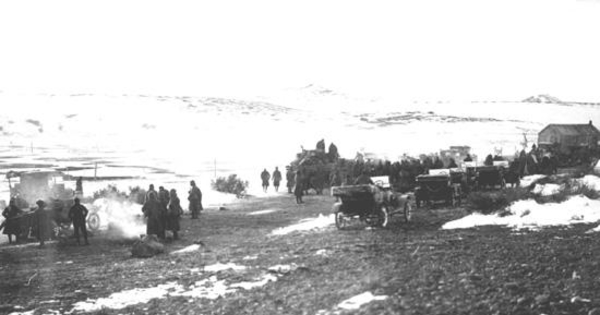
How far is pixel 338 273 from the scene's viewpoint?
9.54 m

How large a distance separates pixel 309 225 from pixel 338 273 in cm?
789

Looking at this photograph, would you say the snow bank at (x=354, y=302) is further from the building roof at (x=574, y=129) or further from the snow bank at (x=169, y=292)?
the building roof at (x=574, y=129)

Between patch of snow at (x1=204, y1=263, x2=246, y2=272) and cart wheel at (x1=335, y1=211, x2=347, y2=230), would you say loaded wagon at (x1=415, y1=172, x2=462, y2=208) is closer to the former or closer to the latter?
cart wheel at (x1=335, y1=211, x2=347, y2=230)

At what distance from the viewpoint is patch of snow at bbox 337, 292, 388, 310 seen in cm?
747

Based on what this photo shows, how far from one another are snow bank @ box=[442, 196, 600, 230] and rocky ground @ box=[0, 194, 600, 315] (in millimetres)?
805

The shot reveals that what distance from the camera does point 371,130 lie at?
262ft

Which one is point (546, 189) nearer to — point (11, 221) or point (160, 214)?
point (160, 214)

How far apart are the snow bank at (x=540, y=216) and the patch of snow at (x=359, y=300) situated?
6635 millimetres

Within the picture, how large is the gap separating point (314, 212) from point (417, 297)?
550 inches

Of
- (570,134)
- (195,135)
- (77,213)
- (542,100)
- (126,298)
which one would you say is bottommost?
(126,298)

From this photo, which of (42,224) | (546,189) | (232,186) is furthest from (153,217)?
(232,186)

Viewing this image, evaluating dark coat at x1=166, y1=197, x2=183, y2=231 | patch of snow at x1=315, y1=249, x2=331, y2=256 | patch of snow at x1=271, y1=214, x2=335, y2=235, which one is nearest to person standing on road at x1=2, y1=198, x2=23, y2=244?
dark coat at x1=166, y1=197, x2=183, y2=231

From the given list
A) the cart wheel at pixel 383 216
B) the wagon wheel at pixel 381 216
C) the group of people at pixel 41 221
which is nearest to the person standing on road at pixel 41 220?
the group of people at pixel 41 221

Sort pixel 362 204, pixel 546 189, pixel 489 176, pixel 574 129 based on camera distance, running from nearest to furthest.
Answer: pixel 362 204 < pixel 546 189 < pixel 489 176 < pixel 574 129
